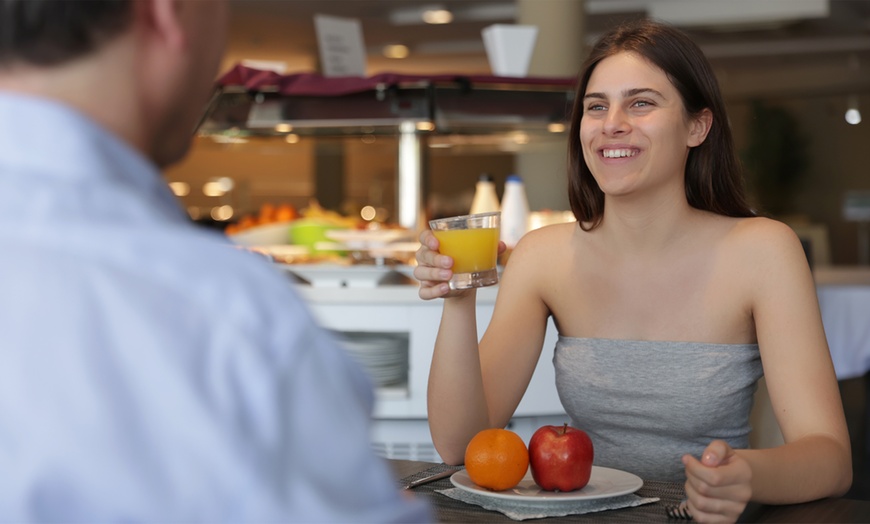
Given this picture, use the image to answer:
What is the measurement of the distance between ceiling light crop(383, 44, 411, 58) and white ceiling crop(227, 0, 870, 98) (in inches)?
3.1

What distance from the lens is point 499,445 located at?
1.13 meters

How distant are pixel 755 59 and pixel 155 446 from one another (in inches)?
410

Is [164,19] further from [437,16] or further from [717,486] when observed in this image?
[437,16]

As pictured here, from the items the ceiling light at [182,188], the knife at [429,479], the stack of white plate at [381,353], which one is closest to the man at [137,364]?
the knife at [429,479]

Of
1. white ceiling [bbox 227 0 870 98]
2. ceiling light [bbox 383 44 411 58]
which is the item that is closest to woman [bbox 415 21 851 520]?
white ceiling [bbox 227 0 870 98]

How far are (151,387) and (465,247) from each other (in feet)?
3.16

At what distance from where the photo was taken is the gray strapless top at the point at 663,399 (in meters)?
1.52

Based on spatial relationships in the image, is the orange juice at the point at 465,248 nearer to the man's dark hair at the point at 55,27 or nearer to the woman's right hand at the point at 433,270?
the woman's right hand at the point at 433,270

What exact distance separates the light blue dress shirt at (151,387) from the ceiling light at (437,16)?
25.6 ft

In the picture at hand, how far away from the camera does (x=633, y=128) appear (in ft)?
5.18

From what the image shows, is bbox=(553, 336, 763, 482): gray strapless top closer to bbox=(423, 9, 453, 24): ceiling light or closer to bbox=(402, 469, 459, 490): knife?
bbox=(402, 469, 459, 490): knife

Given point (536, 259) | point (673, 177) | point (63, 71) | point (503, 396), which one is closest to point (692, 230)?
point (673, 177)

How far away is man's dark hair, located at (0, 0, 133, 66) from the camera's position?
483 mm

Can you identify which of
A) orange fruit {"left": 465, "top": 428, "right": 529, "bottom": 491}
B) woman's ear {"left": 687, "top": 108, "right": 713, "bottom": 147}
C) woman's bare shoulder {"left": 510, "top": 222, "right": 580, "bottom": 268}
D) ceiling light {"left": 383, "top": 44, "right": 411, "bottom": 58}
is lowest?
ceiling light {"left": 383, "top": 44, "right": 411, "bottom": 58}
